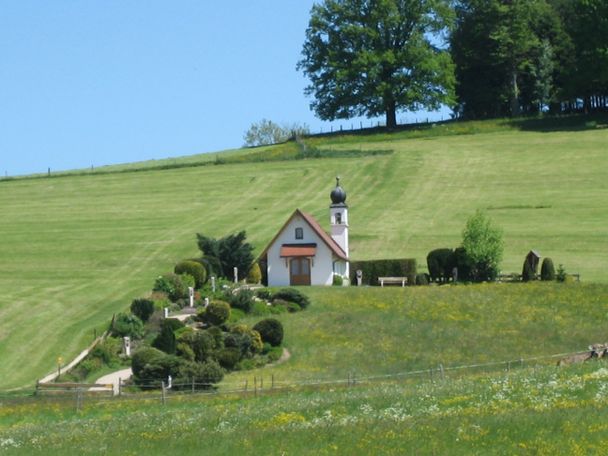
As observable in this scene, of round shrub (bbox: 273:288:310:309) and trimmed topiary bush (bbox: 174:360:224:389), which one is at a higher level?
round shrub (bbox: 273:288:310:309)

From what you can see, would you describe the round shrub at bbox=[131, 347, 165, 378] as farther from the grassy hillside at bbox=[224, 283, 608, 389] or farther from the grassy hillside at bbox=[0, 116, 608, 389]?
the grassy hillside at bbox=[0, 116, 608, 389]

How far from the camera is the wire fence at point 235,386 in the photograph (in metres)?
42.6

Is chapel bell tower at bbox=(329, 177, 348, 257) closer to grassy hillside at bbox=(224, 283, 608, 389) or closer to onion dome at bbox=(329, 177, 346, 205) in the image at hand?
onion dome at bbox=(329, 177, 346, 205)

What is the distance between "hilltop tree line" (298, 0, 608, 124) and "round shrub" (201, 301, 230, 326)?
7495cm

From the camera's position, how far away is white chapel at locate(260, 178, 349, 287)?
71312 mm

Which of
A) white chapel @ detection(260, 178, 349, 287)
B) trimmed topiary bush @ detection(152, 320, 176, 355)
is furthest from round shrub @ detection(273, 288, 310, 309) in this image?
trimmed topiary bush @ detection(152, 320, 176, 355)

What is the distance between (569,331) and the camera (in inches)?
2203

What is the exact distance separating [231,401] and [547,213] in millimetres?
51840

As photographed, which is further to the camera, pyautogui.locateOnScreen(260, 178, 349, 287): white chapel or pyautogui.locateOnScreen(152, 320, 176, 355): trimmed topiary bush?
pyautogui.locateOnScreen(260, 178, 349, 287): white chapel

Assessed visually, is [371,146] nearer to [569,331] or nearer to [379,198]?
[379,198]

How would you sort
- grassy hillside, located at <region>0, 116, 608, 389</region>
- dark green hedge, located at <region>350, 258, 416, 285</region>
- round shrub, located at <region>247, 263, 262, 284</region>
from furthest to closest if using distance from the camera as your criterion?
round shrub, located at <region>247, 263, 262, 284</region>
dark green hedge, located at <region>350, 258, 416, 285</region>
grassy hillside, located at <region>0, 116, 608, 389</region>

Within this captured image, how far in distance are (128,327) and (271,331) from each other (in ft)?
22.7

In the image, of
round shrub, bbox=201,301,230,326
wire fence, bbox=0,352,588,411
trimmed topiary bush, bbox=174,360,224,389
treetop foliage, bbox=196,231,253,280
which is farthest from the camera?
treetop foliage, bbox=196,231,253,280

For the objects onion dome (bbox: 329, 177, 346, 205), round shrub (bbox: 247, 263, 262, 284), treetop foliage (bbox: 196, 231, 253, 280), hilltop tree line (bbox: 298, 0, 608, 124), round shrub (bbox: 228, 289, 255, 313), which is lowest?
round shrub (bbox: 228, 289, 255, 313)
